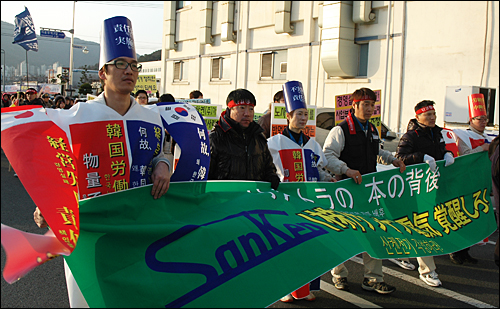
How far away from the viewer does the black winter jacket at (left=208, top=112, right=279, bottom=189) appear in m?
3.79

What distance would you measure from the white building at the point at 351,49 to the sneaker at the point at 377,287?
10.9m

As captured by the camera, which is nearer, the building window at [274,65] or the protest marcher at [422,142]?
the protest marcher at [422,142]

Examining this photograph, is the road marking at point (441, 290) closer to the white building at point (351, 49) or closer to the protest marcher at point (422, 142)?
the protest marcher at point (422, 142)

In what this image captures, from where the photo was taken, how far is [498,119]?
1369 cm

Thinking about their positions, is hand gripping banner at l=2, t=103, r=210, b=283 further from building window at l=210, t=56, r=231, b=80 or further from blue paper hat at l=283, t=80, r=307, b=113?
building window at l=210, t=56, r=231, b=80

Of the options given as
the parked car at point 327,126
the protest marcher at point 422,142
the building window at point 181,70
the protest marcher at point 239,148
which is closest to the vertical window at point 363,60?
the parked car at point 327,126

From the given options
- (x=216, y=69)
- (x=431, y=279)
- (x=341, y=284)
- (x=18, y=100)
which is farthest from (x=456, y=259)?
(x=216, y=69)

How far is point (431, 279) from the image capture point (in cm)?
491

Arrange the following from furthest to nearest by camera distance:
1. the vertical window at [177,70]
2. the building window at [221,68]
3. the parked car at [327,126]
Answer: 1. the vertical window at [177,70]
2. the building window at [221,68]
3. the parked car at [327,126]

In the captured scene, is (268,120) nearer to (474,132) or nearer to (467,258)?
(474,132)

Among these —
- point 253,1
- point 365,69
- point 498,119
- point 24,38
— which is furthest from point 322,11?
point 24,38

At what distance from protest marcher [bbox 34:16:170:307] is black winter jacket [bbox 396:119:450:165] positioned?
12.0 feet

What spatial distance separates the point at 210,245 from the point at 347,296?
2.77 metres

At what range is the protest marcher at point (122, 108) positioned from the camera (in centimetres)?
245
